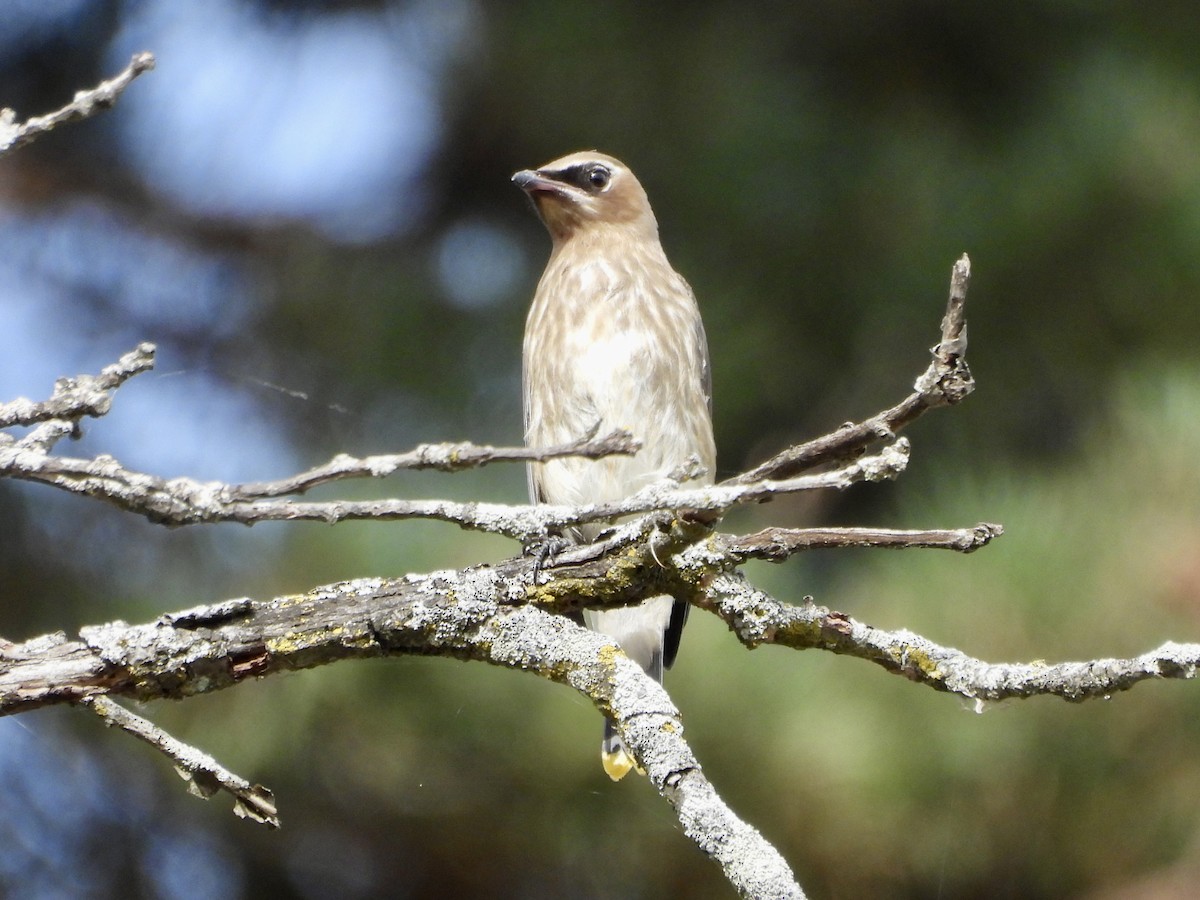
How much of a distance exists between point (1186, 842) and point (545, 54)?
12.4 feet

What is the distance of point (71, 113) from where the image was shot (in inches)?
76.7

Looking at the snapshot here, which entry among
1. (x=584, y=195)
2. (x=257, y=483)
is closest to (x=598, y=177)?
(x=584, y=195)

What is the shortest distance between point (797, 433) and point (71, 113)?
3.96 m

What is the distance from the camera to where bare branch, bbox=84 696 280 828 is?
192cm

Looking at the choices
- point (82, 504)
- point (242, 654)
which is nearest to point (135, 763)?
point (82, 504)

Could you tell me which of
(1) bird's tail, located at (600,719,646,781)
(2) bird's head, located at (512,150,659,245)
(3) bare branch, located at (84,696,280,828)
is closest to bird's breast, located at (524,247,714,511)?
(2) bird's head, located at (512,150,659,245)

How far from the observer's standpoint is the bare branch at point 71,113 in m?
1.92

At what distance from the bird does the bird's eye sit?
4 cm

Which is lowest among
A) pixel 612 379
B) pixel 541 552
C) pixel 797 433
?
pixel 541 552

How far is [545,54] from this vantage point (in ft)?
19.2

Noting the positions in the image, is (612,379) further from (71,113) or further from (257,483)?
(257,483)

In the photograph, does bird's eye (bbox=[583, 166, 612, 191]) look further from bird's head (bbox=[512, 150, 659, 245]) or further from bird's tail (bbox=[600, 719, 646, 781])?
bird's tail (bbox=[600, 719, 646, 781])

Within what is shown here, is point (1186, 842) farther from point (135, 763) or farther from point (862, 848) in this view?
point (135, 763)

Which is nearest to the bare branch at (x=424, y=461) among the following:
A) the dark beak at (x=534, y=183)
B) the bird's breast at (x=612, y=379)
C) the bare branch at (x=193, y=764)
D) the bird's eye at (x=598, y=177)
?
Result: the bare branch at (x=193, y=764)
